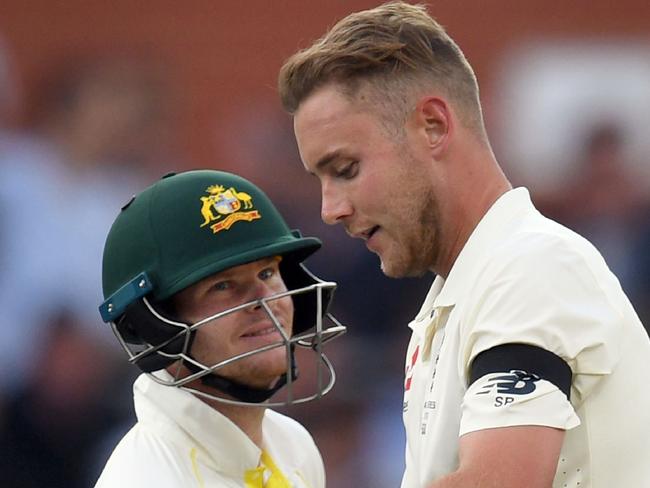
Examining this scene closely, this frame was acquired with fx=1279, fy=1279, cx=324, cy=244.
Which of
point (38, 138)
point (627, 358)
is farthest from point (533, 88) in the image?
point (627, 358)

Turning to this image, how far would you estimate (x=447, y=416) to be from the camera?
6.63 feet

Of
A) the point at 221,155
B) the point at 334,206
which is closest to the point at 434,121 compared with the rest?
the point at 334,206

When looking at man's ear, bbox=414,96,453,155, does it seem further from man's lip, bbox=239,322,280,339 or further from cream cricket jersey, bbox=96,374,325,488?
cream cricket jersey, bbox=96,374,325,488

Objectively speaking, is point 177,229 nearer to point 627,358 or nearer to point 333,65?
point 333,65

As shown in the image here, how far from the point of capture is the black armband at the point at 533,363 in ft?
6.15

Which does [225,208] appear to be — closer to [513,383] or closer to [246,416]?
[246,416]

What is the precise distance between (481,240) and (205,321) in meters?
0.61

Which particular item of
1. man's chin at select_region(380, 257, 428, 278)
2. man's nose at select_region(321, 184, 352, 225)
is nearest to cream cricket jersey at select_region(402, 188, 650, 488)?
man's chin at select_region(380, 257, 428, 278)

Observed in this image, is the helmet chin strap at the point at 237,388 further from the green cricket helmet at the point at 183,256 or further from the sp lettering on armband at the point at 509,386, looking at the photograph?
the sp lettering on armband at the point at 509,386

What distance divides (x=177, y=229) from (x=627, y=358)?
0.99 metres

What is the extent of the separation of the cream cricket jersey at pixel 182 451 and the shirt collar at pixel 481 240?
21.9 inches

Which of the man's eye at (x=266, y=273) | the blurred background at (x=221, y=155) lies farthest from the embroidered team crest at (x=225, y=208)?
the blurred background at (x=221, y=155)

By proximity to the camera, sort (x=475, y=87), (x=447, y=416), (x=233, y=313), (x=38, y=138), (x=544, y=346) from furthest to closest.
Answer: (x=38, y=138) < (x=233, y=313) < (x=475, y=87) < (x=447, y=416) < (x=544, y=346)

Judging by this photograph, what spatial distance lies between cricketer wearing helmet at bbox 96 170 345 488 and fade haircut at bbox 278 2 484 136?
0.39 metres
